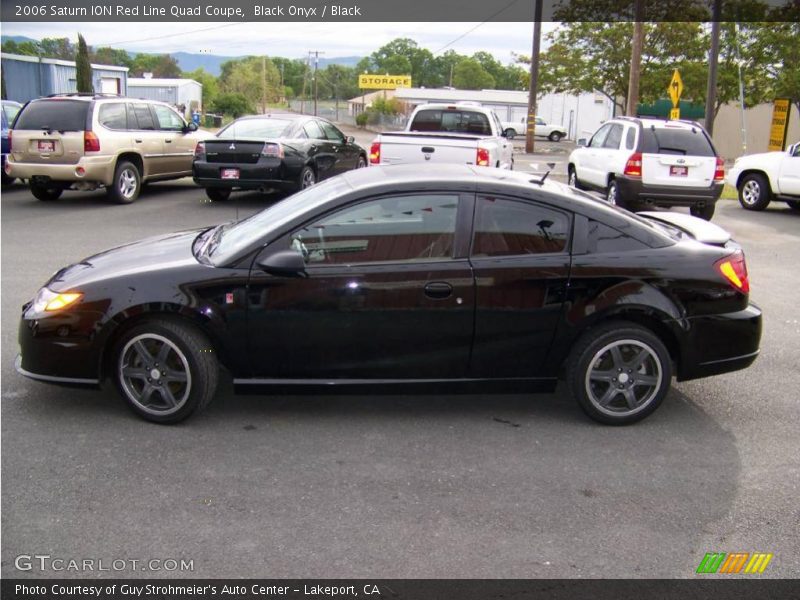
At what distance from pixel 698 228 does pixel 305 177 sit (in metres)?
9.63

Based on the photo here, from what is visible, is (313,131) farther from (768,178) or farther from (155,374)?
(155,374)

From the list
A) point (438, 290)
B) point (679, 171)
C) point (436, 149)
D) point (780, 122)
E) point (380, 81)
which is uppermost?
point (380, 81)

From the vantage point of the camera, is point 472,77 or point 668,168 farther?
point 472,77

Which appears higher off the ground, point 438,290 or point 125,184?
point 438,290

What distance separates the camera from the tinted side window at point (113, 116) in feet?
45.8

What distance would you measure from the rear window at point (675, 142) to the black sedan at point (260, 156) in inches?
230

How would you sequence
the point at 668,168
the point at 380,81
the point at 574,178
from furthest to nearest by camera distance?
the point at 380,81
the point at 574,178
the point at 668,168

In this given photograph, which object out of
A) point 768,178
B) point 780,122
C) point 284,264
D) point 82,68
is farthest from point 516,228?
point 82,68

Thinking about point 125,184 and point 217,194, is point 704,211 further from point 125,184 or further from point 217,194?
point 125,184

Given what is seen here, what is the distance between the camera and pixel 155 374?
4832 millimetres

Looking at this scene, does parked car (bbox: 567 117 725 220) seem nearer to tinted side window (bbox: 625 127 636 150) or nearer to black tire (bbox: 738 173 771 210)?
tinted side window (bbox: 625 127 636 150)

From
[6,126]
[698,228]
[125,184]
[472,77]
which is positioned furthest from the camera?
[472,77]

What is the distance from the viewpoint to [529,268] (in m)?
4.86

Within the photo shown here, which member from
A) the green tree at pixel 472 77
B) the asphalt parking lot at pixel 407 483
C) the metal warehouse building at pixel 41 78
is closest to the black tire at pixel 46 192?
the asphalt parking lot at pixel 407 483
